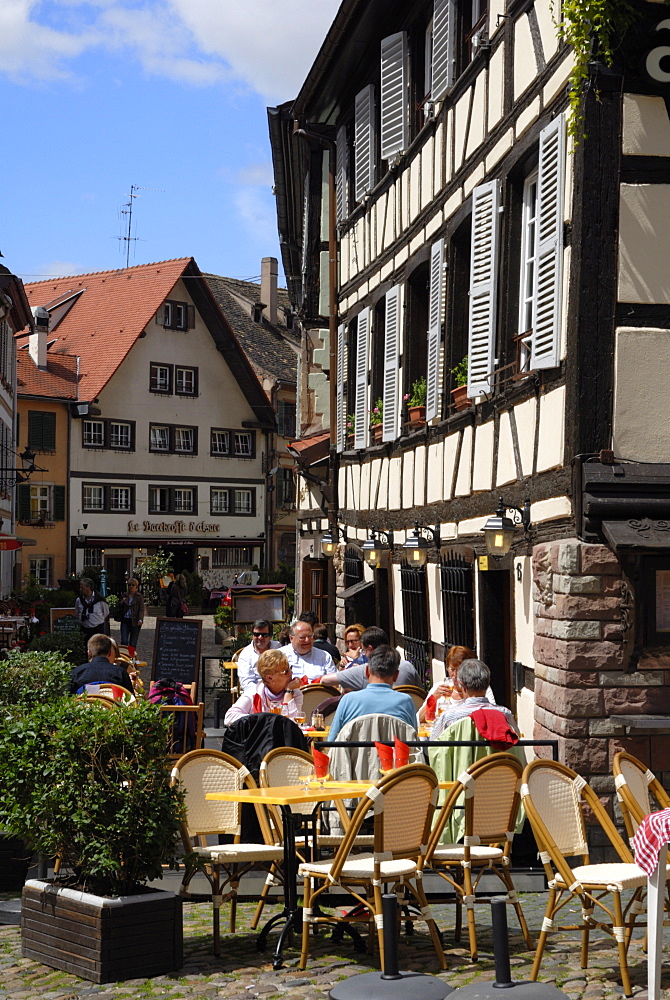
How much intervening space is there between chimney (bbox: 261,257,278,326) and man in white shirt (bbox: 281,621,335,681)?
45.3 meters

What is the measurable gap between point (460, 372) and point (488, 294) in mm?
1652

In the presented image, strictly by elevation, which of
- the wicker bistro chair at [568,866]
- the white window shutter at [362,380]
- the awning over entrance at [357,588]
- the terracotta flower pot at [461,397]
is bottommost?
the wicker bistro chair at [568,866]

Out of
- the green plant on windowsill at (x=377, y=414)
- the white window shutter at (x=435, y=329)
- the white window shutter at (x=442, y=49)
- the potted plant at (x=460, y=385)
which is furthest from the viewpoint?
the green plant on windowsill at (x=377, y=414)

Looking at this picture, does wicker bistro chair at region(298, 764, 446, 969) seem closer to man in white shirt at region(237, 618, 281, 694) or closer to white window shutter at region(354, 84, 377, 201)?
man in white shirt at region(237, 618, 281, 694)

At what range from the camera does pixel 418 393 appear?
14.5 m

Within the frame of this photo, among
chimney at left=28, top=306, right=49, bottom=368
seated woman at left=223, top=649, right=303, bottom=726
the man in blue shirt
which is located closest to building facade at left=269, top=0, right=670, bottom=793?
the man in blue shirt

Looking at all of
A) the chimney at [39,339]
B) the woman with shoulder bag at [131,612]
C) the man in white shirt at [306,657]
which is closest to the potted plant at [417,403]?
the man in white shirt at [306,657]

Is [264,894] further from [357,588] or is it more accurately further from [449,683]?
[357,588]

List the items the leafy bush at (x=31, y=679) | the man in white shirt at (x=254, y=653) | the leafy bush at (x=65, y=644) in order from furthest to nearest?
1. the leafy bush at (x=65, y=644)
2. the man in white shirt at (x=254, y=653)
3. the leafy bush at (x=31, y=679)

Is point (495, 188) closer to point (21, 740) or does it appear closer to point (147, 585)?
point (21, 740)

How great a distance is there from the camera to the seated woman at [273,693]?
9.16 metres

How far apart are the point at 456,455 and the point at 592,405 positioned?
3.86m

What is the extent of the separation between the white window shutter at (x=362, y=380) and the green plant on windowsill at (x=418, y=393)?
248 centimetres

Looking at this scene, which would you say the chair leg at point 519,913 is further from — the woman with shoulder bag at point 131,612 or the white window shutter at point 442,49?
the woman with shoulder bag at point 131,612
